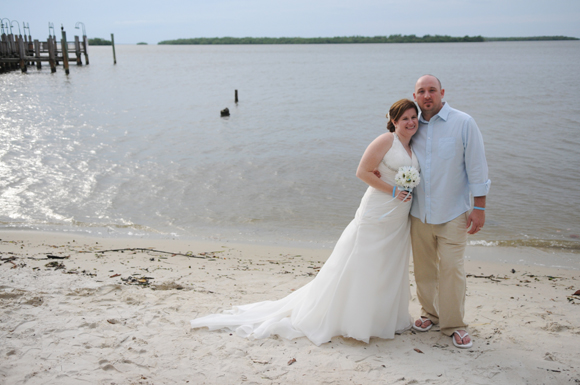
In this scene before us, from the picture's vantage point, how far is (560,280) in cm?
618

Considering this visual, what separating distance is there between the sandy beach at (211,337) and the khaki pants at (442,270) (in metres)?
0.23

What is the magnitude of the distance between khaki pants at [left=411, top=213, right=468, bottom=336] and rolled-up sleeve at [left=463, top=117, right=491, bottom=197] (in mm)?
305

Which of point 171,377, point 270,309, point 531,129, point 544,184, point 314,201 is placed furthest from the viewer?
point 531,129

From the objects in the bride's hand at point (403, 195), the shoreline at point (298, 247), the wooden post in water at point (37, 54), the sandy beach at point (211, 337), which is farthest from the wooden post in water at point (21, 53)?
the bride's hand at point (403, 195)

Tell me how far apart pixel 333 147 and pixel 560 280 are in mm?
10190

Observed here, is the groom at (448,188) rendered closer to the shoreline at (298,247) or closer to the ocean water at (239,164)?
the shoreline at (298,247)

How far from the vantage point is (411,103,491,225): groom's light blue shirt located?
3748mm

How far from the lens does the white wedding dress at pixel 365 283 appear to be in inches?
154

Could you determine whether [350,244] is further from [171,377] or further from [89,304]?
[89,304]

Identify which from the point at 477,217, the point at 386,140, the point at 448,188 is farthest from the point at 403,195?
the point at 477,217

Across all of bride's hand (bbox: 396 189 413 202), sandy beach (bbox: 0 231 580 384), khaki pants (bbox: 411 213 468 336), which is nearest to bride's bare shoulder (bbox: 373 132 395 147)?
bride's hand (bbox: 396 189 413 202)

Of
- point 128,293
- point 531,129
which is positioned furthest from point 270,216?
point 531,129

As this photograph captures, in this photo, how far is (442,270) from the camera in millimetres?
3951

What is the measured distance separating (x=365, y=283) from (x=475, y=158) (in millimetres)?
1457
